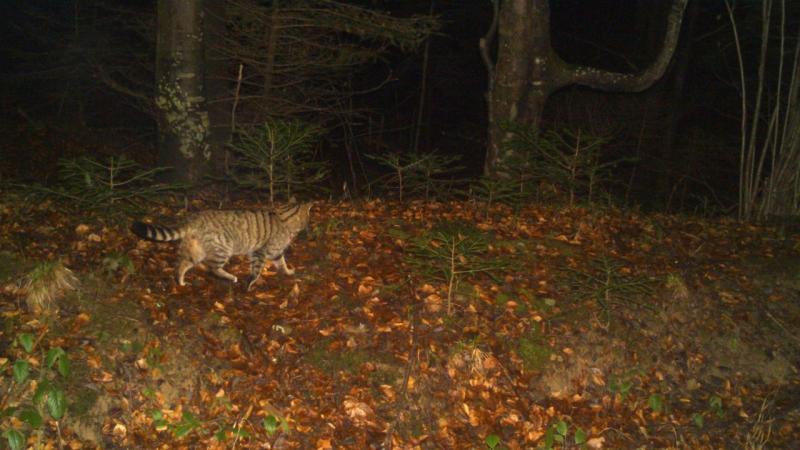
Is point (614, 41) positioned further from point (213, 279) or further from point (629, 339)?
point (213, 279)

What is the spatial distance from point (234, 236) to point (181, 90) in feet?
10.0

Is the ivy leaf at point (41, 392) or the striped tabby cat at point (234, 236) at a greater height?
the striped tabby cat at point (234, 236)

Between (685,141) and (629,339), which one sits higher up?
(685,141)

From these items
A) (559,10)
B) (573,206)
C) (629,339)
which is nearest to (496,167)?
(573,206)

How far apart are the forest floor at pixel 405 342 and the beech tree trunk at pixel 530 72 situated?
2.80 meters

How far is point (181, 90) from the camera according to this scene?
859 cm

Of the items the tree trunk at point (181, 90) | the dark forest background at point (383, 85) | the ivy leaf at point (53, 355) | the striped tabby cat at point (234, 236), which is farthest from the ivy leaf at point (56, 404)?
the tree trunk at point (181, 90)

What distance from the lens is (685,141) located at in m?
18.2

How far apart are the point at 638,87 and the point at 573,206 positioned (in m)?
2.62

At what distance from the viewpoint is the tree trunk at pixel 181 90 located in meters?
8.41

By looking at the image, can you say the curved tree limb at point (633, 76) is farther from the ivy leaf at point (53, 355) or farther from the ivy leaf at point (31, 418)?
the ivy leaf at point (31, 418)

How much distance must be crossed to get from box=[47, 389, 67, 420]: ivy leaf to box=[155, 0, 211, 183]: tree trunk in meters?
4.97

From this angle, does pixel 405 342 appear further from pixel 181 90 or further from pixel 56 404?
pixel 181 90

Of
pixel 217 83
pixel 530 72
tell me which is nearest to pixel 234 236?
pixel 217 83
